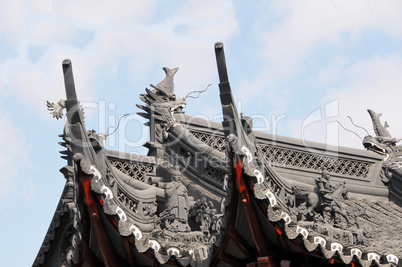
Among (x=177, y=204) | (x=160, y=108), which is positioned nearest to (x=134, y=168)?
(x=160, y=108)

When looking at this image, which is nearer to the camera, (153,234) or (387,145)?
(153,234)

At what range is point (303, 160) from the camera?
18.0 meters

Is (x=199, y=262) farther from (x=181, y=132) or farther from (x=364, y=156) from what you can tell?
(x=364, y=156)

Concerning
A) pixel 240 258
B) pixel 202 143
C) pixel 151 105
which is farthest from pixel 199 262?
pixel 151 105

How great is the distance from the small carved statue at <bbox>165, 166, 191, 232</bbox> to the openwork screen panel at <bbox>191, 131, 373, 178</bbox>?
162 cm

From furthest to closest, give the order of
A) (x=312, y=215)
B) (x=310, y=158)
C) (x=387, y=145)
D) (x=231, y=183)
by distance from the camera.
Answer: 1. (x=387, y=145)
2. (x=310, y=158)
3. (x=312, y=215)
4. (x=231, y=183)

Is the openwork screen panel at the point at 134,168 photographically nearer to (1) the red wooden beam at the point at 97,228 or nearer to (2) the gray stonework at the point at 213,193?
(2) the gray stonework at the point at 213,193

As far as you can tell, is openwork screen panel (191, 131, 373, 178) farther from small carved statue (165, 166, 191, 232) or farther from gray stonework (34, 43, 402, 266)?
small carved statue (165, 166, 191, 232)

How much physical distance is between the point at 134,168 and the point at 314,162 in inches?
142

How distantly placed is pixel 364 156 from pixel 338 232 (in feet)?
15.9

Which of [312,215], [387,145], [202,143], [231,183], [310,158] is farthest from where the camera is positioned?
[387,145]

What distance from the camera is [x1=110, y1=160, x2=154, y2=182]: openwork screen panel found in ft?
55.6

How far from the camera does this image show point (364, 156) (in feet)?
61.8

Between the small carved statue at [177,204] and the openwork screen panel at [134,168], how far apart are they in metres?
1.34
